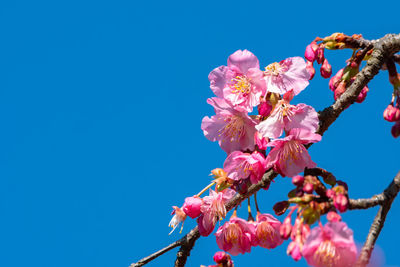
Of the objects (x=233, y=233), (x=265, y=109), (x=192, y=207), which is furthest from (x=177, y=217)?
(x=265, y=109)

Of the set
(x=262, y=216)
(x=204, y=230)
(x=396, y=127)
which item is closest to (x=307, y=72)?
(x=396, y=127)

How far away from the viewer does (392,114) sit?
4.68ft

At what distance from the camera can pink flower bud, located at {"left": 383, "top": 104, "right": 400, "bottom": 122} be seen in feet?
4.67

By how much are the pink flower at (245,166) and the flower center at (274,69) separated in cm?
24

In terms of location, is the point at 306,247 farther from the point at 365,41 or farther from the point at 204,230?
the point at 365,41

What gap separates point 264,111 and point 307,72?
0.19 meters

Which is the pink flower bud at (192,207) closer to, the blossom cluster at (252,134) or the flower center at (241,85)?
the blossom cluster at (252,134)

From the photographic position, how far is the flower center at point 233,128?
5.29ft

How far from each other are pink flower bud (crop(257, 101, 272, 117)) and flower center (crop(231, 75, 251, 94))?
0.18ft

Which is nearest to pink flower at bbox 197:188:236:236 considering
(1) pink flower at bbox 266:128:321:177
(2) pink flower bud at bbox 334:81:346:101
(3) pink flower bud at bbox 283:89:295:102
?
(1) pink flower at bbox 266:128:321:177

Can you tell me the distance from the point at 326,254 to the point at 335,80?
2.28 feet

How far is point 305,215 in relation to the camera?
3.87 feet

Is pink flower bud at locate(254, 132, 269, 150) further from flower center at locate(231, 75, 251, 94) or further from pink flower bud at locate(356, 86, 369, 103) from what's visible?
pink flower bud at locate(356, 86, 369, 103)

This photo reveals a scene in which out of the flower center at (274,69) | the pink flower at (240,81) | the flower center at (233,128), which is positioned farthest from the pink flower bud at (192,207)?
the flower center at (274,69)
